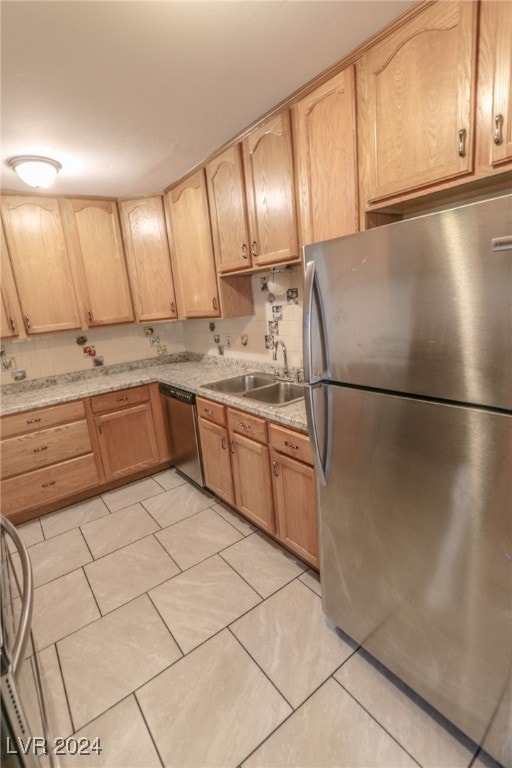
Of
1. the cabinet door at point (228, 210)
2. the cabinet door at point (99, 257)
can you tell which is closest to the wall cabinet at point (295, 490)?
the cabinet door at point (228, 210)

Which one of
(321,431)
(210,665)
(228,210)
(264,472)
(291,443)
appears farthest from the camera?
(228,210)

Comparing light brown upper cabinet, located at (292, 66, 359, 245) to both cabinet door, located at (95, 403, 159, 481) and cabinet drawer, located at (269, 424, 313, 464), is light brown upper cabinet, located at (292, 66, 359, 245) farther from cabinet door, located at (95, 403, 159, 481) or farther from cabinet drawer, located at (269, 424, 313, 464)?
cabinet door, located at (95, 403, 159, 481)

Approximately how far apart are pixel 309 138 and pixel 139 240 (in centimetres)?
176

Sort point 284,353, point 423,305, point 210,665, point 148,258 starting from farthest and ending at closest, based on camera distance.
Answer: point 148,258 < point 284,353 < point 210,665 < point 423,305

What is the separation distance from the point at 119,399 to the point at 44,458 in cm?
66

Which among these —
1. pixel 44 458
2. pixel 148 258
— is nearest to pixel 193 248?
pixel 148 258

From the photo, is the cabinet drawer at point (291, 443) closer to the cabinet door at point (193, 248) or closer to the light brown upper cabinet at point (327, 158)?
the light brown upper cabinet at point (327, 158)

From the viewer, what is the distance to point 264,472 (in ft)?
6.83

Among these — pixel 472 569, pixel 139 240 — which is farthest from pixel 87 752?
pixel 139 240

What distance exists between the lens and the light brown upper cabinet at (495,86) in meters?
1.04

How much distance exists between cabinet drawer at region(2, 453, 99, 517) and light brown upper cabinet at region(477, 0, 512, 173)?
2.92 m

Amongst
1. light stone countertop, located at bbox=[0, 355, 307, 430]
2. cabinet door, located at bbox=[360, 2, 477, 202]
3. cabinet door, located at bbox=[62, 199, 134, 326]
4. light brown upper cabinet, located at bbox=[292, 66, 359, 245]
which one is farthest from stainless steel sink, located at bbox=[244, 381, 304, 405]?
cabinet door, located at bbox=[62, 199, 134, 326]

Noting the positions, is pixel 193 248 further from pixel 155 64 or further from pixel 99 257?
pixel 155 64

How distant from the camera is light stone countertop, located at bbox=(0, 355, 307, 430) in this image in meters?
2.46
